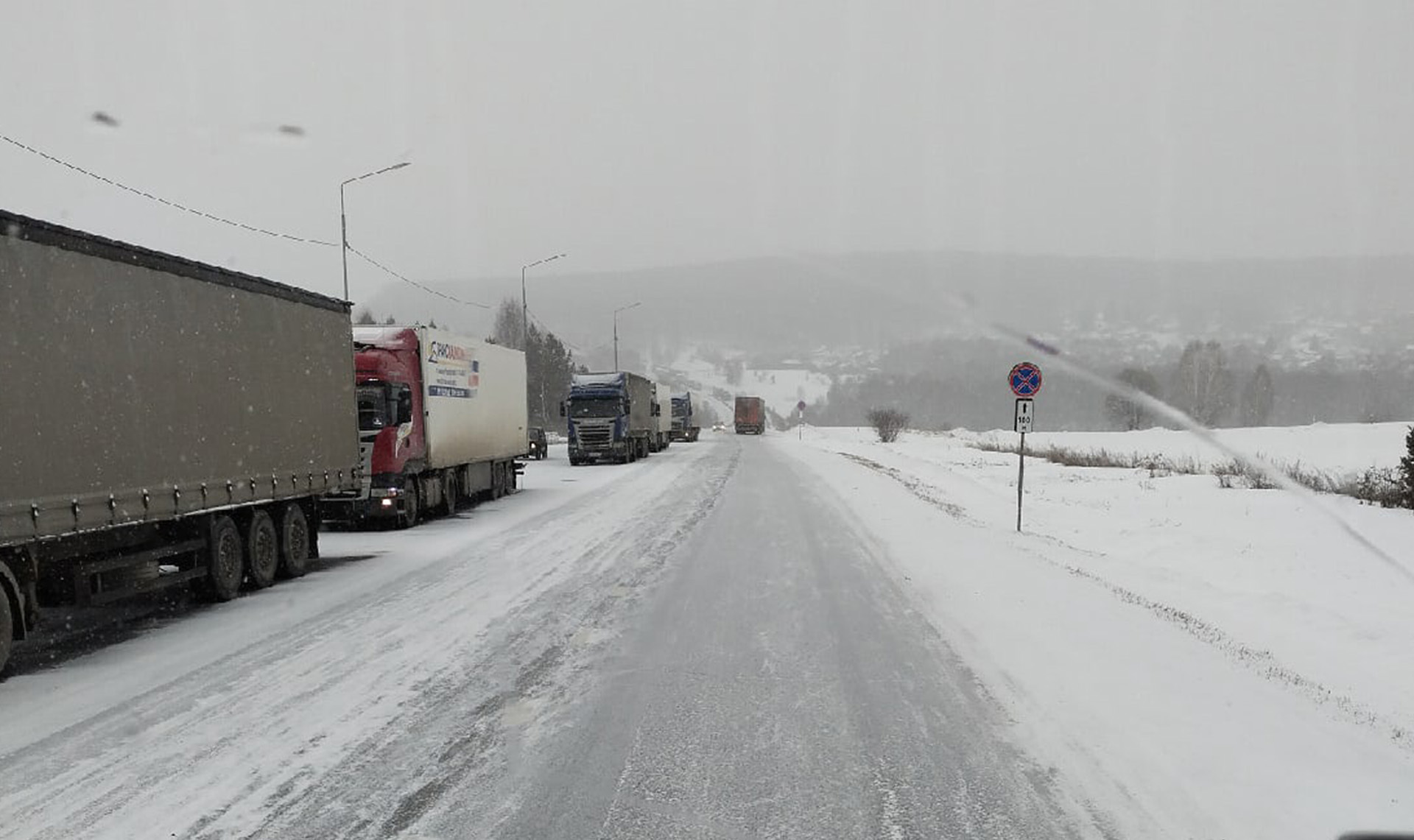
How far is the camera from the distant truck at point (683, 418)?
64.7 metres

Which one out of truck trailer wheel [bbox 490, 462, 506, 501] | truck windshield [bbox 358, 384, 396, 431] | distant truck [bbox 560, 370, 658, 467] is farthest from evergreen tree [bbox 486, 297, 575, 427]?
truck windshield [bbox 358, 384, 396, 431]

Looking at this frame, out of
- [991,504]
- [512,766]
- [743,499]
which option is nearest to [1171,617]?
[512,766]

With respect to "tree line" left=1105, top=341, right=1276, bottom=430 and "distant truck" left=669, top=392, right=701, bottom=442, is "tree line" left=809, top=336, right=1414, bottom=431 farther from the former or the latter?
"distant truck" left=669, top=392, right=701, bottom=442

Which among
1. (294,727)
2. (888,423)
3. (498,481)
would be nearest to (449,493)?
(498,481)

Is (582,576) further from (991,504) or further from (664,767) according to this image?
(991,504)

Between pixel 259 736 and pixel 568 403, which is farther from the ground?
pixel 568 403

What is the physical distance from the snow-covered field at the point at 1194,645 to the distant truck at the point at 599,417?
1609 cm

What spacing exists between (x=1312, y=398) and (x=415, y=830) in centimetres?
8795

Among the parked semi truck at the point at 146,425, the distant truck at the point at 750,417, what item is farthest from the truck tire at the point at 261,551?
the distant truck at the point at 750,417

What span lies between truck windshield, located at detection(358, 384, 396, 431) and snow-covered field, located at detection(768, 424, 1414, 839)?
8711 millimetres

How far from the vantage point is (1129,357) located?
12.0 feet

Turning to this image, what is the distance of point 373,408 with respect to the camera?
1628cm

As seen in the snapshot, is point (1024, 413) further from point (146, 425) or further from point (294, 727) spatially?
point (294, 727)

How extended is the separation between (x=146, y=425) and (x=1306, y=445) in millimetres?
44995
